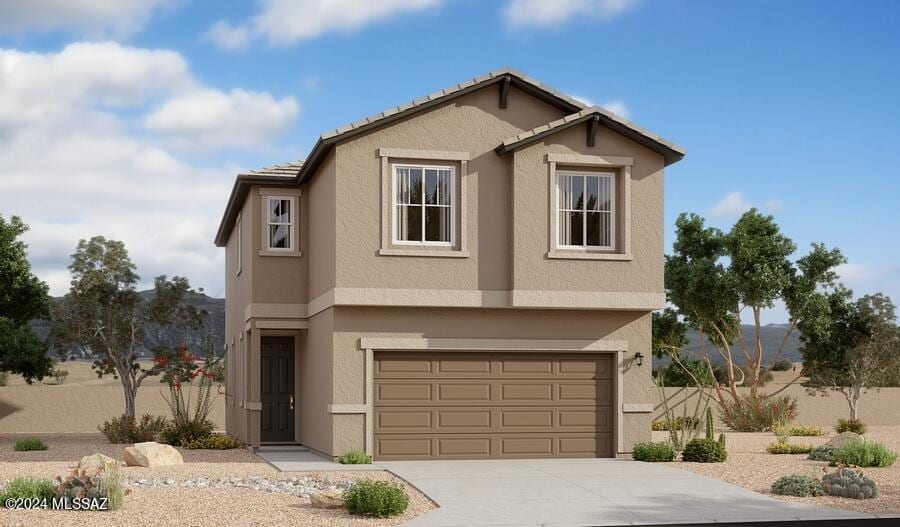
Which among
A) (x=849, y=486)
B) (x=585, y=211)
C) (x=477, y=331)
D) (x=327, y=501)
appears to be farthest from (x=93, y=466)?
(x=849, y=486)

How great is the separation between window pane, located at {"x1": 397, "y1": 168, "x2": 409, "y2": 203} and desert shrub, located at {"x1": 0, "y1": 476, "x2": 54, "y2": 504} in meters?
8.80

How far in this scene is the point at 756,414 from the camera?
3234 centimetres

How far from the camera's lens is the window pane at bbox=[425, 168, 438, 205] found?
21172 millimetres

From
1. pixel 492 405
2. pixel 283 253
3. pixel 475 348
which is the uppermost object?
pixel 283 253

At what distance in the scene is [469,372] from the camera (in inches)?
843

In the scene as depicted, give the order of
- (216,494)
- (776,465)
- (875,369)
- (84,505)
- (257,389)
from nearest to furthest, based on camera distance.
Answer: (84,505) → (216,494) → (776,465) → (257,389) → (875,369)

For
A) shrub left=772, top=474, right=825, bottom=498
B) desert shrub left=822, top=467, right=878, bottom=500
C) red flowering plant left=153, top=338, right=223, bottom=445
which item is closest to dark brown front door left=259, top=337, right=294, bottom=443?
red flowering plant left=153, top=338, right=223, bottom=445

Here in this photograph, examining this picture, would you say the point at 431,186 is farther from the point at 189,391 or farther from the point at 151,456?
the point at 189,391

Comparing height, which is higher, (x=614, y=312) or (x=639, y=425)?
(x=614, y=312)

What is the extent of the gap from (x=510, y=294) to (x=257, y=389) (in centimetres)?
639

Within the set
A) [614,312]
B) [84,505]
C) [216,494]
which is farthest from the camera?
[614,312]

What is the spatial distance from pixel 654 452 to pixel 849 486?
5.23m

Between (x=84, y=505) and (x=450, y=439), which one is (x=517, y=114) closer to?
(x=450, y=439)

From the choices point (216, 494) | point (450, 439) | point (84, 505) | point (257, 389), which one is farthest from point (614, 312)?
point (84, 505)
